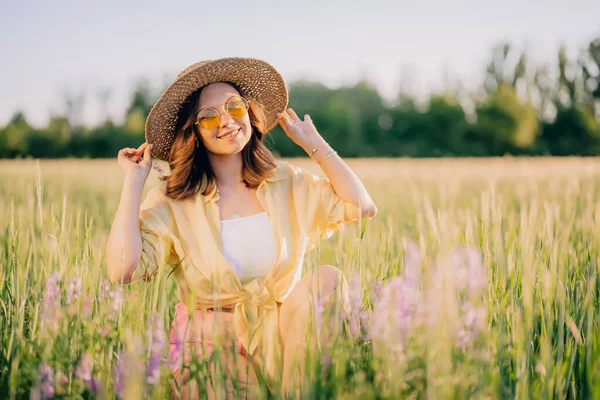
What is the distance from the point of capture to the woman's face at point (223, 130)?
6.51ft

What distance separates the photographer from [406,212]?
15.7ft

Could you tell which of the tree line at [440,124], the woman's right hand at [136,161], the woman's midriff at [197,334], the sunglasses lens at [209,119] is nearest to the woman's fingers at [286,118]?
the sunglasses lens at [209,119]

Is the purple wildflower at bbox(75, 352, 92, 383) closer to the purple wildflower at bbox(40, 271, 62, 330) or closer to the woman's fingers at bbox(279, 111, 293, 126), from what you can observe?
the purple wildflower at bbox(40, 271, 62, 330)

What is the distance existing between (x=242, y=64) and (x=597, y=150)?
39004 mm

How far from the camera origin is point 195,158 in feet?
6.91

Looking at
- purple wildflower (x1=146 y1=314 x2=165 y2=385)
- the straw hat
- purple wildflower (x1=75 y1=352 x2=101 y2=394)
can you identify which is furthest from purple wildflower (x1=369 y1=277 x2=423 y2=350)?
the straw hat

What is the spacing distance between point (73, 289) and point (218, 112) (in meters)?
0.81

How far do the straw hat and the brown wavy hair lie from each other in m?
0.05

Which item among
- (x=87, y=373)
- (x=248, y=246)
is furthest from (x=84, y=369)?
(x=248, y=246)

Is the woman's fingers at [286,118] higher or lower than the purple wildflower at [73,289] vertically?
higher

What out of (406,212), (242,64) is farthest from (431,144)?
(242,64)

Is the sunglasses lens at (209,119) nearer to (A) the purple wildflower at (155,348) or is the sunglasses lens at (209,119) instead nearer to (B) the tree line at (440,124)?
(A) the purple wildflower at (155,348)

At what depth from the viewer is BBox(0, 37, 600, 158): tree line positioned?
3662 centimetres

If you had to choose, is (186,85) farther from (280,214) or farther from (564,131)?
(564,131)
